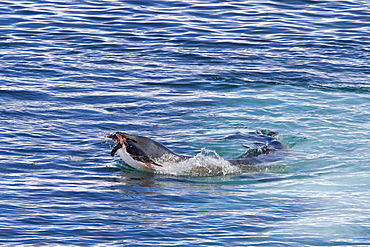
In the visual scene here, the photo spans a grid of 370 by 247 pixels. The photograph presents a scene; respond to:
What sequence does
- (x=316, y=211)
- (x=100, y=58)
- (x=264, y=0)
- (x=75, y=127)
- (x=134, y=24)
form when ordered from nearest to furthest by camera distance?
(x=316, y=211) → (x=75, y=127) → (x=100, y=58) → (x=134, y=24) → (x=264, y=0)

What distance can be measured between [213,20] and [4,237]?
49.4 ft

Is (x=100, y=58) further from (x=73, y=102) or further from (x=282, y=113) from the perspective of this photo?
(x=282, y=113)

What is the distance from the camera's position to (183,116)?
1203 cm

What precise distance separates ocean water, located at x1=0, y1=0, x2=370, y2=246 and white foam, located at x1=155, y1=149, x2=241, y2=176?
0.33 ft

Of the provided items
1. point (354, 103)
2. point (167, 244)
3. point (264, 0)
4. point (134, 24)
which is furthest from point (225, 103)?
point (264, 0)

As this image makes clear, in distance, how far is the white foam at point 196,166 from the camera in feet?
28.6

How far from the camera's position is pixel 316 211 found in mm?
7602

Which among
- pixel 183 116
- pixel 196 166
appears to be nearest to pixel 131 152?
pixel 196 166

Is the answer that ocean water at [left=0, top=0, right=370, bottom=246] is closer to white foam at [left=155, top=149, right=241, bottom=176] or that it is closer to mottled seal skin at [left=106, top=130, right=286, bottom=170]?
white foam at [left=155, top=149, right=241, bottom=176]

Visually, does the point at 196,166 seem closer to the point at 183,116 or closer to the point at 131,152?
the point at 131,152

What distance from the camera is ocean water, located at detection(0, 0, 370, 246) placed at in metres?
7.22

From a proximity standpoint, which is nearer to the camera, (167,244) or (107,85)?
(167,244)

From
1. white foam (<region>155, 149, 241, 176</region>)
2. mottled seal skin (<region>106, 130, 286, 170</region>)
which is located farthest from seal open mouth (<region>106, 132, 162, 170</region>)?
white foam (<region>155, 149, 241, 176</region>)

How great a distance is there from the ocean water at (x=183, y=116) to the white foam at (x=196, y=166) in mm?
101
